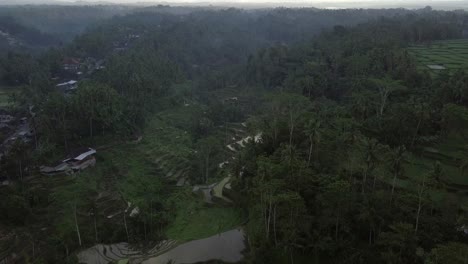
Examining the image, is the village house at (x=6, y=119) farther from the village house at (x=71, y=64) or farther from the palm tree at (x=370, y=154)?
the palm tree at (x=370, y=154)

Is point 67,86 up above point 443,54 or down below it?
below

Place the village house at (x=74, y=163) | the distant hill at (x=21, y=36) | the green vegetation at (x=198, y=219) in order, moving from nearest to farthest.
→ the green vegetation at (x=198, y=219) < the village house at (x=74, y=163) < the distant hill at (x=21, y=36)

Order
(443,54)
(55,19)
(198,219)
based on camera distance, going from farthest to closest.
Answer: (55,19) < (443,54) < (198,219)

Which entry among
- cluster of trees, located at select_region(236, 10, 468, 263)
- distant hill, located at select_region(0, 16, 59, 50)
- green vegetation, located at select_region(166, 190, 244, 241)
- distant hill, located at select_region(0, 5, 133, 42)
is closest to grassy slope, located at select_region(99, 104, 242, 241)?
green vegetation, located at select_region(166, 190, 244, 241)

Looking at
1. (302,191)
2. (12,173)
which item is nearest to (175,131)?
(12,173)

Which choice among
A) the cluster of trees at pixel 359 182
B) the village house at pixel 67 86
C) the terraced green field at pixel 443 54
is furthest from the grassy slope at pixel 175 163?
the terraced green field at pixel 443 54

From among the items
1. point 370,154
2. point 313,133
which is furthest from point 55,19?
point 370,154

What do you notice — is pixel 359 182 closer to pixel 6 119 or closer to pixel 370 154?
pixel 370 154

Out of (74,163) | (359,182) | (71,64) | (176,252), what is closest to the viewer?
(176,252)
